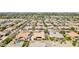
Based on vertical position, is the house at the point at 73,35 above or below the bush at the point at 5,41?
above

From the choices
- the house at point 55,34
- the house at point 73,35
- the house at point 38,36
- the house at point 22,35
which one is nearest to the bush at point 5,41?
the house at point 22,35

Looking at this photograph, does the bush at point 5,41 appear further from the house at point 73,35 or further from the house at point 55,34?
the house at point 73,35

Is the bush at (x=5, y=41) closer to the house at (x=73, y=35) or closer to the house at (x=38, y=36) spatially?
the house at (x=38, y=36)

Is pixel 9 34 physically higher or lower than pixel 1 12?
lower

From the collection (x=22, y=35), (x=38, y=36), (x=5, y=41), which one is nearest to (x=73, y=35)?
(x=38, y=36)

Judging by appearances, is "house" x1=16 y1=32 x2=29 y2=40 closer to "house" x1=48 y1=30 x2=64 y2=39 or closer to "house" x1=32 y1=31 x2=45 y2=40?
"house" x1=32 y1=31 x2=45 y2=40

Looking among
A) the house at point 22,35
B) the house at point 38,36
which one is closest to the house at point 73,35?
the house at point 38,36

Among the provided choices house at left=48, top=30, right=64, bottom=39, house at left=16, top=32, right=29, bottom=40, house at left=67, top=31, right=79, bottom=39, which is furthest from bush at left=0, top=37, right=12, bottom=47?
house at left=67, top=31, right=79, bottom=39

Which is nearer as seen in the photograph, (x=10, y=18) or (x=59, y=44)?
(x=59, y=44)

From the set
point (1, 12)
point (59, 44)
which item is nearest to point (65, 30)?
point (59, 44)

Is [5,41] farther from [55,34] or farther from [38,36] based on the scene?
[55,34]
